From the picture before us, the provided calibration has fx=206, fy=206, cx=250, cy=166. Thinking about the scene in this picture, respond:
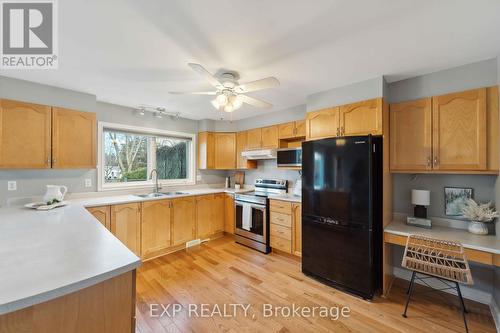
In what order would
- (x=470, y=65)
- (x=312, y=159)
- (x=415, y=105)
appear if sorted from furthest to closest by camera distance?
(x=312, y=159), (x=415, y=105), (x=470, y=65)

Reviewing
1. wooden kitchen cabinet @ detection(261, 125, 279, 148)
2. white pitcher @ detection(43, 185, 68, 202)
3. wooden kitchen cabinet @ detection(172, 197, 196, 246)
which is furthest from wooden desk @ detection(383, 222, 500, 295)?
white pitcher @ detection(43, 185, 68, 202)

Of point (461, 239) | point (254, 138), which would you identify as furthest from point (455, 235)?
point (254, 138)

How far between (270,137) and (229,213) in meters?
1.63

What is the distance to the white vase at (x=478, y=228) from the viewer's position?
197 centimetres

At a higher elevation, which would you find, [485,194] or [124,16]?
[124,16]

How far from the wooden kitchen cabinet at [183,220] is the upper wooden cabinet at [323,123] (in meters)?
2.24

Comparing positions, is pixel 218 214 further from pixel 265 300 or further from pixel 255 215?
pixel 265 300

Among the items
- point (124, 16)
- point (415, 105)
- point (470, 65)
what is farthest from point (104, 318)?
point (470, 65)

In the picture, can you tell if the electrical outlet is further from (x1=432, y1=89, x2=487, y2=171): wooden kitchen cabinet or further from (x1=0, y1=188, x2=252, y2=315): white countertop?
(x1=432, y1=89, x2=487, y2=171): wooden kitchen cabinet

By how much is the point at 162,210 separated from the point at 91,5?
257 cm

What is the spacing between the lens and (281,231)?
3131 mm

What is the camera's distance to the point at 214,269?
2.73 meters

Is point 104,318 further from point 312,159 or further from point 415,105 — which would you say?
point 415,105

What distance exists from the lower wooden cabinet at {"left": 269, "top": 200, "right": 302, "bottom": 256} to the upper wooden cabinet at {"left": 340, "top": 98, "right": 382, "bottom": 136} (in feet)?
3.99
